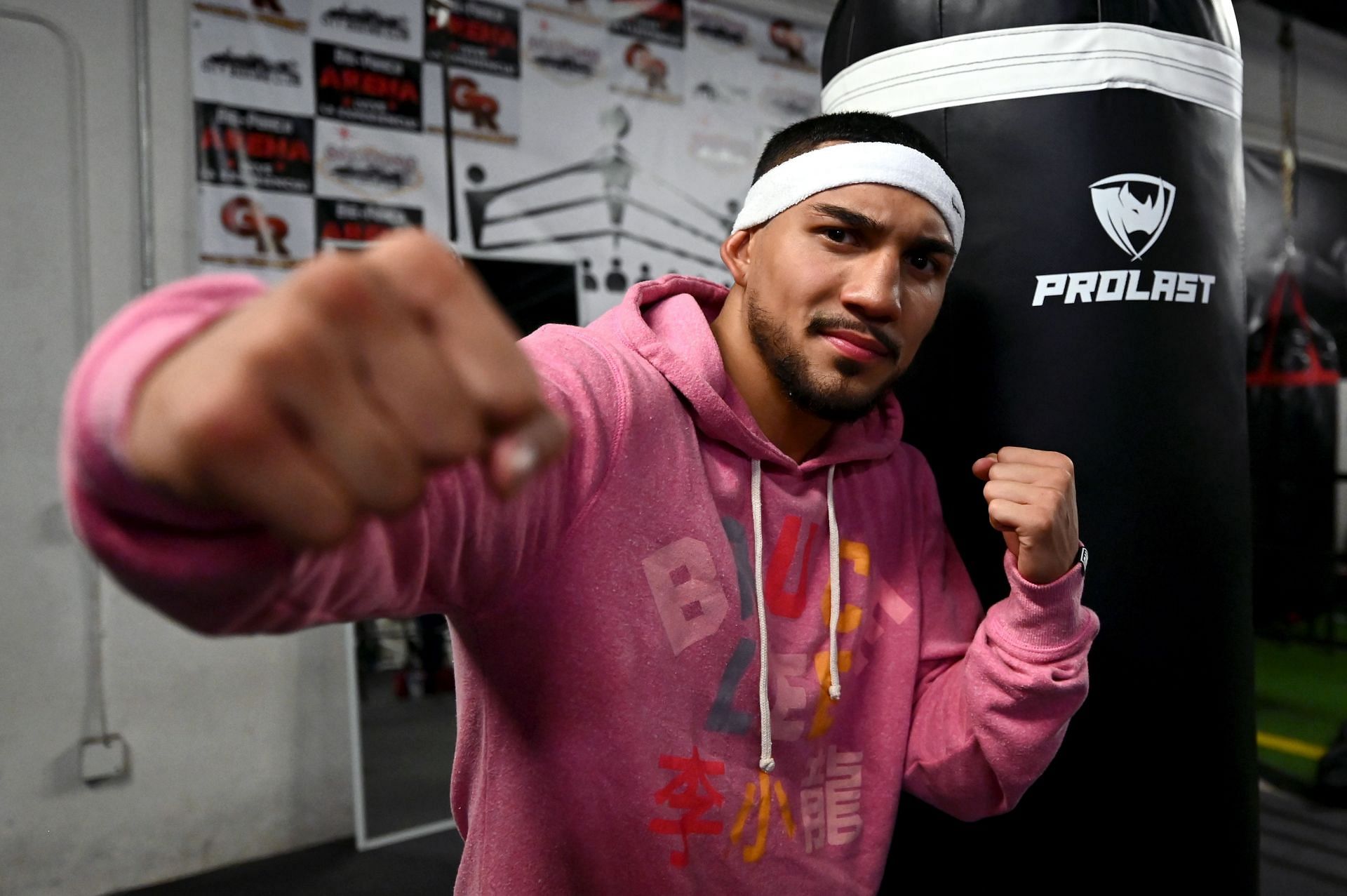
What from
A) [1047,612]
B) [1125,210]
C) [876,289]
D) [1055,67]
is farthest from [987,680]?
[1055,67]

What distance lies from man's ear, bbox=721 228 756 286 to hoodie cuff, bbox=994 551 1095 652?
489 millimetres

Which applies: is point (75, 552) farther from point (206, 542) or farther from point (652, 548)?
point (206, 542)

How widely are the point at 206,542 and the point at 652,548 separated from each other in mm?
500

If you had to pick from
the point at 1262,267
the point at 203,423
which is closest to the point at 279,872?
the point at 203,423

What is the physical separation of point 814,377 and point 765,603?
0.27 m

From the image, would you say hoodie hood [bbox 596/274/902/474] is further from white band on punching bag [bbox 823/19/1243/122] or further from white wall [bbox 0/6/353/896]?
white wall [bbox 0/6/353/896]

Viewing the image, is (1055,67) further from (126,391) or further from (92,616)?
(92,616)

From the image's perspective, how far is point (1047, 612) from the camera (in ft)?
3.06

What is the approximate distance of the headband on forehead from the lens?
100cm

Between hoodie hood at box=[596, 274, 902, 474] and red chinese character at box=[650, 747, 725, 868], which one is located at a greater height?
hoodie hood at box=[596, 274, 902, 474]

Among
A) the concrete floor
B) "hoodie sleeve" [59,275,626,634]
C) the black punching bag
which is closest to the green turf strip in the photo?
the concrete floor

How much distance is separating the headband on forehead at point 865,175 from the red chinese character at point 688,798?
2.16ft

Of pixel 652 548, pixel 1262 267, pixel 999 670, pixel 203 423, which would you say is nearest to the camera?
pixel 203 423

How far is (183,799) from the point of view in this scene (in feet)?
7.30
